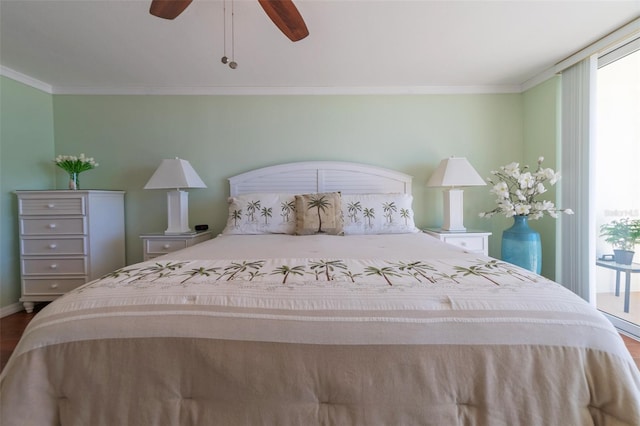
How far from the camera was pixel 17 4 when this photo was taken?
168 cm

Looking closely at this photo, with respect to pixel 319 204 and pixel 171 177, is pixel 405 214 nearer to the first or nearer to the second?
pixel 319 204

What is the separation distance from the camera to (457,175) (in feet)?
8.36

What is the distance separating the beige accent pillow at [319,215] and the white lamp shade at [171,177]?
44.8 inches

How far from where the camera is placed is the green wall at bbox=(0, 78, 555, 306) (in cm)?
290

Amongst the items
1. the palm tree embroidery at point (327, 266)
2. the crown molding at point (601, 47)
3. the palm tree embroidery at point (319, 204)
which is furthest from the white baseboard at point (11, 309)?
the crown molding at point (601, 47)

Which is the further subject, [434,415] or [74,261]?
[74,261]

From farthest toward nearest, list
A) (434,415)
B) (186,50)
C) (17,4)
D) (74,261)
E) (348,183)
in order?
(348,183), (74,261), (186,50), (17,4), (434,415)

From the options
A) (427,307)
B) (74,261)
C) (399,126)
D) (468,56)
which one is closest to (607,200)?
(468,56)

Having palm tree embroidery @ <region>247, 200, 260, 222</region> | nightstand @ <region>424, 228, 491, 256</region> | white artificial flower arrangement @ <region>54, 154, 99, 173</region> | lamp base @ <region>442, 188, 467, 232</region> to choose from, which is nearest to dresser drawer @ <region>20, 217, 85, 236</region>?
white artificial flower arrangement @ <region>54, 154, 99, 173</region>

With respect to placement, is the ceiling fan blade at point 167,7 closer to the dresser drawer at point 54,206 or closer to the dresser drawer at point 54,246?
the dresser drawer at point 54,206

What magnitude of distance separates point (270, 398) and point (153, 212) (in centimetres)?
283

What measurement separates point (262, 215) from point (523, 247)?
92.0 inches

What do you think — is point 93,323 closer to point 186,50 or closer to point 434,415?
point 434,415

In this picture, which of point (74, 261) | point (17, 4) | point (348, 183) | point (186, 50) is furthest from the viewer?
point (348, 183)
